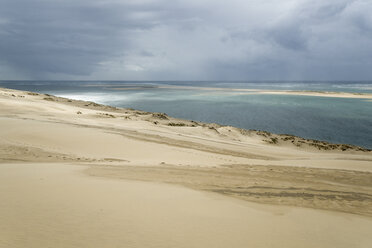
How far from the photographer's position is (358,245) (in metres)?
3.89

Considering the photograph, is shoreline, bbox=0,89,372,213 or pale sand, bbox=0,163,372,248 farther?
shoreline, bbox=0,89,372,213

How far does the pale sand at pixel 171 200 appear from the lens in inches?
147


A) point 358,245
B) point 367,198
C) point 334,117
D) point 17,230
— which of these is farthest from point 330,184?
point 334,117

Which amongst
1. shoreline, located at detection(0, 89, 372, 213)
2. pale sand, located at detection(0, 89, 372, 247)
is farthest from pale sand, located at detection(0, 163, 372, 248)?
shoreline, located at detection(0, 89, 372, 213)

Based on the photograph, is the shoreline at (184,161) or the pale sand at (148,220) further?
the shoreline at (184,161)

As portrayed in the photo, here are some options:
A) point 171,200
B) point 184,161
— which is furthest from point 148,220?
point 184,161

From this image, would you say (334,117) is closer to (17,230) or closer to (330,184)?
(330,184)

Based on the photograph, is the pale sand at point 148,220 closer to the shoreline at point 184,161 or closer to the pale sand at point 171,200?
the pale sand at point 171,200

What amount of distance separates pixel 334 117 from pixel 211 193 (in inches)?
1080

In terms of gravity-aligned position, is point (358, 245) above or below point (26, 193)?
below

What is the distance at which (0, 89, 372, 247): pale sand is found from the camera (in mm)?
3742

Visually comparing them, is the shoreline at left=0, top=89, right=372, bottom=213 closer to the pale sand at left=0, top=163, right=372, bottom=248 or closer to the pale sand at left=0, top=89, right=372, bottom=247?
the pale sand at left=0, top=89, right=372, bottom=247

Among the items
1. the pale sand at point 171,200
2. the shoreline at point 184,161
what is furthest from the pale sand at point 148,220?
the shoreline at point 184,161

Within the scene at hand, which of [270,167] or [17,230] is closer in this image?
[17,230]
